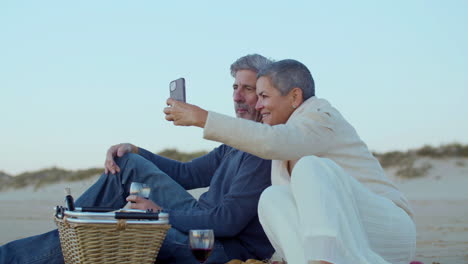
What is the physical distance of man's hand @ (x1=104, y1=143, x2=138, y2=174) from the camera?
425 centimetres

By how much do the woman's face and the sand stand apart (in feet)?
8.93

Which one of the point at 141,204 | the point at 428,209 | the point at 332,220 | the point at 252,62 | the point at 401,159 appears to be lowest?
the point at 428,209

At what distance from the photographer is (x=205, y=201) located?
4.09 m

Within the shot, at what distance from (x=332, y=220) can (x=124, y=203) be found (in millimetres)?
2053

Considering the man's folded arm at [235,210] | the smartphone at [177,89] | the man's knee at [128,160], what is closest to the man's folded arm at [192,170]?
the man's knee at [128,160]

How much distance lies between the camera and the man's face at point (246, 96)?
174 inches

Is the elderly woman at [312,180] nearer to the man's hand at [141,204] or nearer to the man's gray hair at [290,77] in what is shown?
the man's gray hair at [290,77]

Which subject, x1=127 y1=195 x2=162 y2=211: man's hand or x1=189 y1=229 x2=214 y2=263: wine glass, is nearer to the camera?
x1=189 y1=229 x2=214 y2=263: wine glass

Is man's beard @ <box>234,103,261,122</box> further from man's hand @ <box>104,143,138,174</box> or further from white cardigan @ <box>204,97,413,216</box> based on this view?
white cardigan @ <box>204,97,413,216</box>

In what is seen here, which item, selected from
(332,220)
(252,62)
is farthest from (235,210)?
(252,62)

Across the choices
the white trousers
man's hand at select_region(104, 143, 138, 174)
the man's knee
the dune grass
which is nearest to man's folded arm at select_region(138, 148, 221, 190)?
man's hand at select_region(104, 143, 138, 174)

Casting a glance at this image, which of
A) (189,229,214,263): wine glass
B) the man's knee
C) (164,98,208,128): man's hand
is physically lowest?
(189,229,214,263): wine glass

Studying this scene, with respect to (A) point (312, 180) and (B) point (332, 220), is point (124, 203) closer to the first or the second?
(A) point (312, 180)

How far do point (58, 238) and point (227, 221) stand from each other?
3.36ft
